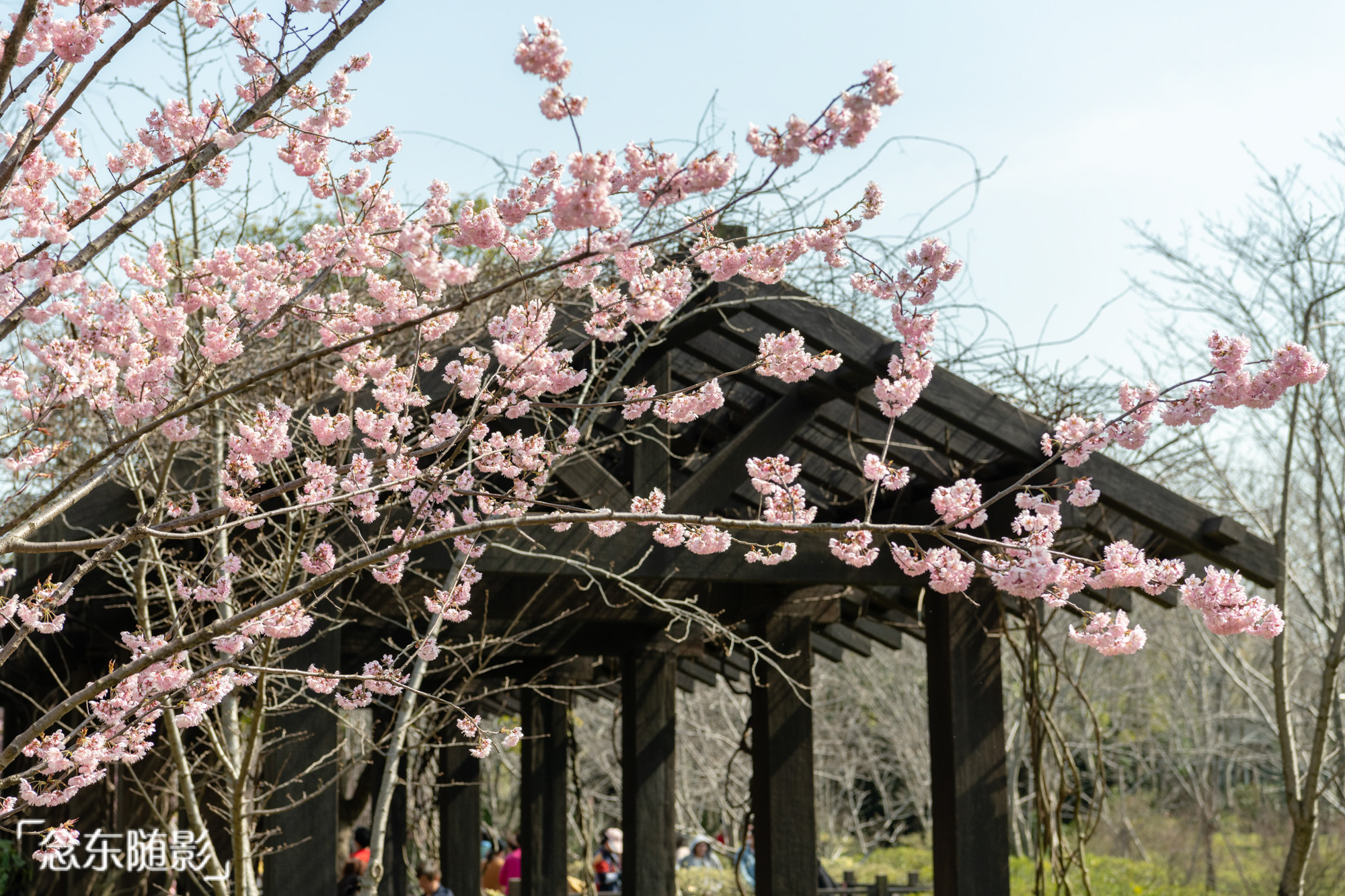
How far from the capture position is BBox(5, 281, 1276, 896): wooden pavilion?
4.64m

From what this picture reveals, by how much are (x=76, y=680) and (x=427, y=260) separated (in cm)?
588

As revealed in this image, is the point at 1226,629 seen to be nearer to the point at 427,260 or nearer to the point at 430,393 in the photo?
the point at 427,260

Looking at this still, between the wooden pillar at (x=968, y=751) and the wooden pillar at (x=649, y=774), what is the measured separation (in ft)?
6.97

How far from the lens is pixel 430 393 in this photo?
450 centimetres

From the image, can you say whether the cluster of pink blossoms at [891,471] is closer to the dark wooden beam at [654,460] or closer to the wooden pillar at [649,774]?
the dark wooden beam at [654,460]

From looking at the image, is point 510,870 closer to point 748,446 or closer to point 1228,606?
point 748,446

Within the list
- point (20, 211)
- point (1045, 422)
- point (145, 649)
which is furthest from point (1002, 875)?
point (20, 211)

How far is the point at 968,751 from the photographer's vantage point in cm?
484

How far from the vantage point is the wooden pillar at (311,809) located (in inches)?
170

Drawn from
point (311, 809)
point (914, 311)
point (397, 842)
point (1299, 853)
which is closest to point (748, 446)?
point (914, 311)

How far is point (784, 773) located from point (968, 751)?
4.15ft

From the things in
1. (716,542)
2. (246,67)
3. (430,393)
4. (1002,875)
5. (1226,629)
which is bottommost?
(1002,875)

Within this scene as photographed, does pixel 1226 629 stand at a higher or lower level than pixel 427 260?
lower

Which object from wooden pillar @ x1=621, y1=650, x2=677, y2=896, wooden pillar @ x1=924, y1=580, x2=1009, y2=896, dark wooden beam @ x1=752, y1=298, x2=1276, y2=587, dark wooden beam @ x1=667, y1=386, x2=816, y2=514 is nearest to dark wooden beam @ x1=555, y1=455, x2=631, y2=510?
dark wooden beam @ x1=667, y1=386, x2=816, y2=514
